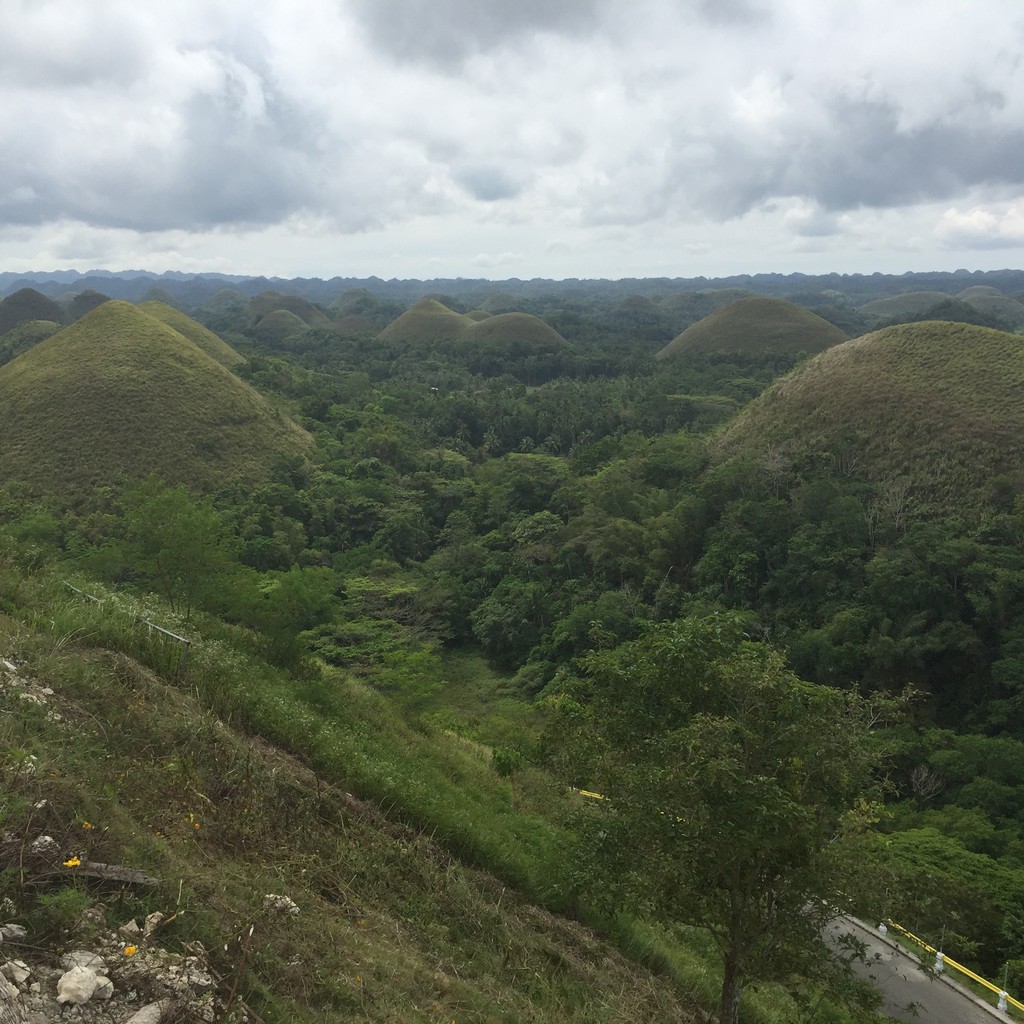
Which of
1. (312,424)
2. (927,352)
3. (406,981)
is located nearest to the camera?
(406,981)

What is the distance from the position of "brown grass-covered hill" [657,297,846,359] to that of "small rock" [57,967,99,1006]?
77.3 meters

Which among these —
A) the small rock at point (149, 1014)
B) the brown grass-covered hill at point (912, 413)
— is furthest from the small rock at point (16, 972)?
the brown grass-covered hill at point (912, 413)

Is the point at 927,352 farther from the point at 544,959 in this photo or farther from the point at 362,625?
the point at 544,959

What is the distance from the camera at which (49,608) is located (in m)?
7.67

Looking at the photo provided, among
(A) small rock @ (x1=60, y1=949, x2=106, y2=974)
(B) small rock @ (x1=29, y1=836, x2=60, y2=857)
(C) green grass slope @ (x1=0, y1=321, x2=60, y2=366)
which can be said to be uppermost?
(C) green grass slope @ (x1=0, y1=321, x2=60, y2=366)

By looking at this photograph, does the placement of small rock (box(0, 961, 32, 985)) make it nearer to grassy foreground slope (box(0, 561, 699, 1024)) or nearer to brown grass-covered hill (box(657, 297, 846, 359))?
grassy foreground slope (box(0, 561, 699, 1024))

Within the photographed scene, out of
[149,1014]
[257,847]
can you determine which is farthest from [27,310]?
[149,1014]

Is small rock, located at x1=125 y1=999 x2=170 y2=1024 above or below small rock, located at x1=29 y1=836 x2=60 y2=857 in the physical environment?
below

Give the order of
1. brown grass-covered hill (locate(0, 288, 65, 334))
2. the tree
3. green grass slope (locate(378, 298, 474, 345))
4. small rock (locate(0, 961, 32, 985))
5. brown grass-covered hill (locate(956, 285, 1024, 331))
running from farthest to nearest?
brown grass-covered hill (locate(956, 285, 1024, 331)) → green grass slope (locate(378, 298, 474, 345)) → brown grass-covered hill (locate(0, 288, 65, 334)) → the tree → small rock (locate(0, 961, 32, 985))

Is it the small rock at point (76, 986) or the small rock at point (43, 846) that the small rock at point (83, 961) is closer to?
the small rock at point (76, 986)

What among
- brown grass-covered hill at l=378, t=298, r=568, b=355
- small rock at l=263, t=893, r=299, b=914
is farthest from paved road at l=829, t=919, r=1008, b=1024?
brown grass-covered hill at l=378, t=298, r=568, b=355

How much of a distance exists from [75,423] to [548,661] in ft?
89.7

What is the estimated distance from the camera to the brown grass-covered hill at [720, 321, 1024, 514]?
87.6 feet

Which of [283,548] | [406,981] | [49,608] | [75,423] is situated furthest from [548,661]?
[75,423]
